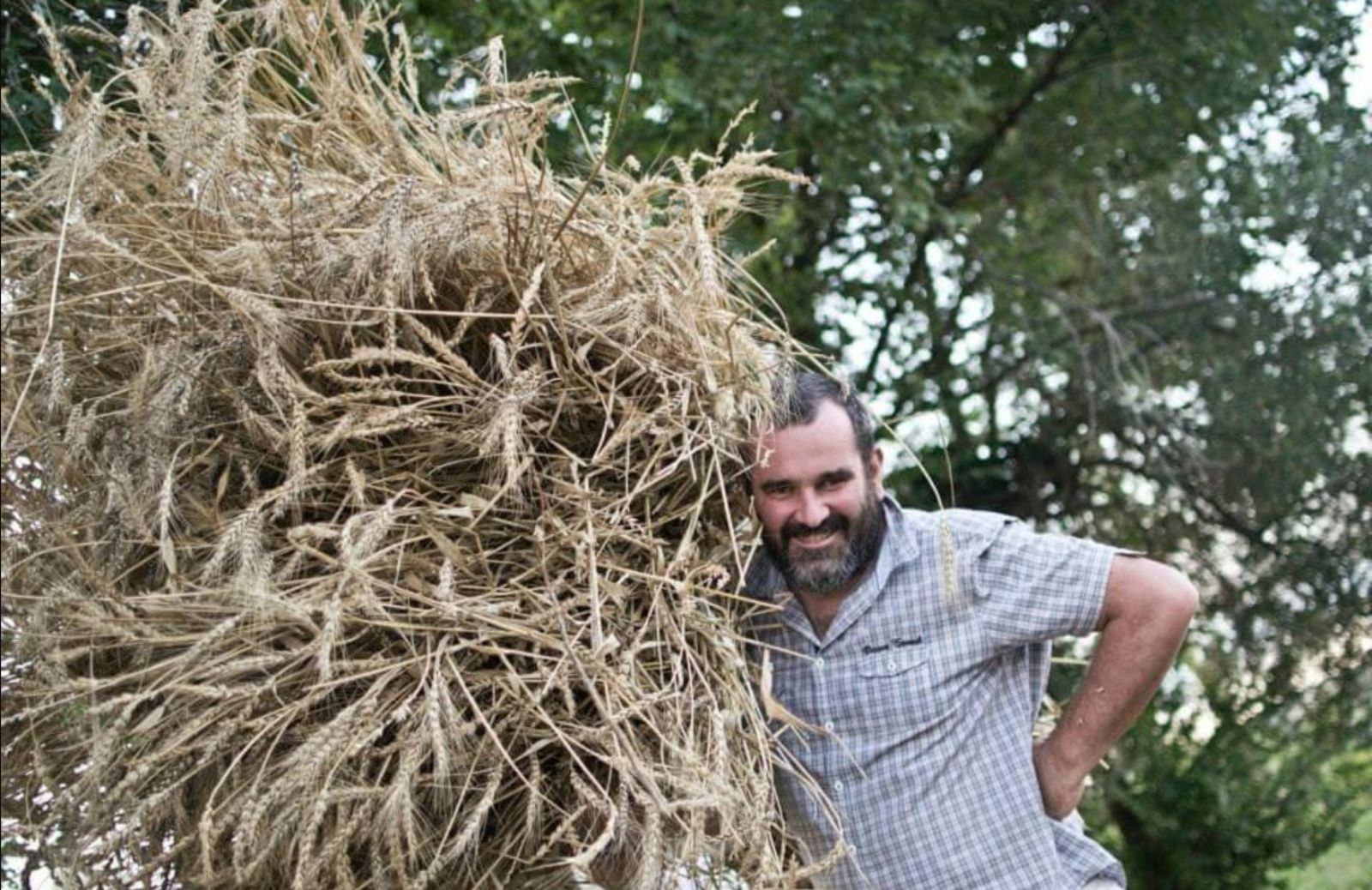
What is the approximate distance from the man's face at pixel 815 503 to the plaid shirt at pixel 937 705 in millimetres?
58

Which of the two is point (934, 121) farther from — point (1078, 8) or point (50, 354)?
point (50, 354)

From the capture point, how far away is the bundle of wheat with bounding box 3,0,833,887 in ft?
7.13

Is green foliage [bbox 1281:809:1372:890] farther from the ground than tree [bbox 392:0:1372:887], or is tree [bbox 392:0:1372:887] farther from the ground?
tree [bbox 392:0:1372:887]

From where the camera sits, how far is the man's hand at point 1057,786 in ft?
9.29

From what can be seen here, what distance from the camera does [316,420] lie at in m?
2.38

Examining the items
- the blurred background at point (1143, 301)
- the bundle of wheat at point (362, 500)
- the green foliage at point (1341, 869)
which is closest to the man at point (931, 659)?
the bundle of wheat at point (362, 500)

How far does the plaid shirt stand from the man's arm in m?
0.04

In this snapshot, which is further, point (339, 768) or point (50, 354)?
point (50, 354)

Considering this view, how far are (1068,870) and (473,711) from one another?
111 centimetres

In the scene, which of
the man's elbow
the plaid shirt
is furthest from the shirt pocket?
the man's elbow

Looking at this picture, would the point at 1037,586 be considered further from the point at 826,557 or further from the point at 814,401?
the point at 814,401

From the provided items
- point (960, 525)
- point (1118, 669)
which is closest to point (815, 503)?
point (960, 525)

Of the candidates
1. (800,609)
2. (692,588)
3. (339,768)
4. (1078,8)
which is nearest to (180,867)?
(339,768)

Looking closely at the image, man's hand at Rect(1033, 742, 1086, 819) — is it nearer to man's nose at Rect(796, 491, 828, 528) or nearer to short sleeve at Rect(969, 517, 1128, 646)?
short sleeve at Rect(969, 517, 1128, 646)
